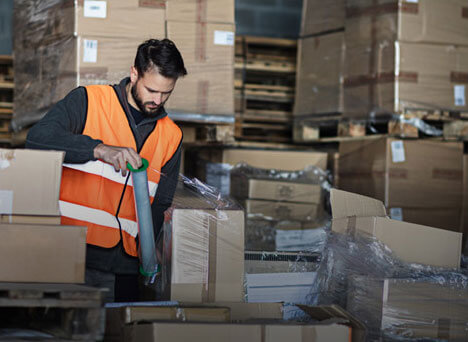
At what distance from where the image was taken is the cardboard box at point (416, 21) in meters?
4.56

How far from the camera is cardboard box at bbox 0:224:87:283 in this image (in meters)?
2.10

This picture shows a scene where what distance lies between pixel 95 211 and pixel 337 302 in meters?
1.15

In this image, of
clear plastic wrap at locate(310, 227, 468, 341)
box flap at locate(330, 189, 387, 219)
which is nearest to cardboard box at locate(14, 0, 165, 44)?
box flap at locate(330, 189, 387, 219)

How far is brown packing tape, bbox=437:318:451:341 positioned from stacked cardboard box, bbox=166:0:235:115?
2072mm

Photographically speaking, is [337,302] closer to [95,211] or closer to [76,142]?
[95,211]

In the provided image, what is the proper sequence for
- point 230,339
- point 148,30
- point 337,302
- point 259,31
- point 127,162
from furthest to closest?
point 259,31, point 148,30, point 337,302, point 127,162, point 230,339

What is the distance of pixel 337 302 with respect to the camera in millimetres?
2816

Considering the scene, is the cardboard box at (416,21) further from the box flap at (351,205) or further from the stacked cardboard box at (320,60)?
the box flap at (351,205)

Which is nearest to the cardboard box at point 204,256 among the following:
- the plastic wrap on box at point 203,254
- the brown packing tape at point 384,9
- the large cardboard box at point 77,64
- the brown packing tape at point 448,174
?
the plastic wrap on box at point 203,254

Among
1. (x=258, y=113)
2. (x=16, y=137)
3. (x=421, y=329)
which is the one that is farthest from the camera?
(x=258, y=113)

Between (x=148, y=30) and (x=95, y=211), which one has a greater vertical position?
(x=148, y=30)

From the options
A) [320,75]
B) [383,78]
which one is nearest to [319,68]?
[320,75]

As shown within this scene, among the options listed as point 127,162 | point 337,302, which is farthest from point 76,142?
point 337,302

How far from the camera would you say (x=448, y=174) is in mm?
4652
